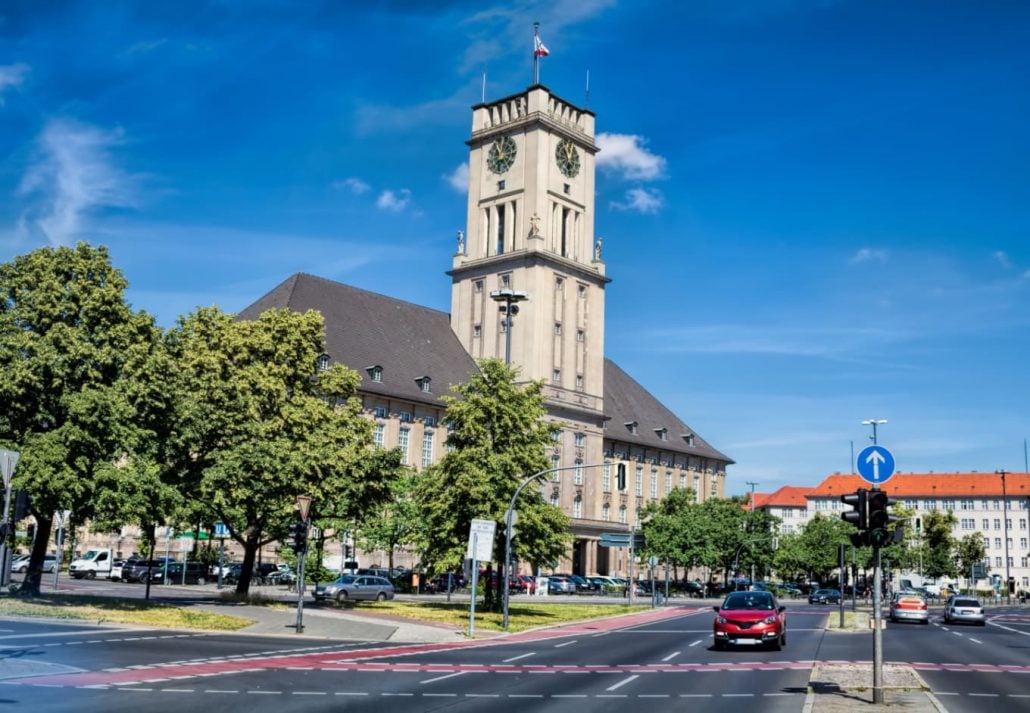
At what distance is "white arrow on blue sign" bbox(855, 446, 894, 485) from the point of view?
1756 cm

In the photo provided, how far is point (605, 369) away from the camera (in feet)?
384

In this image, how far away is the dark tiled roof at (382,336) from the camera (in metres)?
83.0

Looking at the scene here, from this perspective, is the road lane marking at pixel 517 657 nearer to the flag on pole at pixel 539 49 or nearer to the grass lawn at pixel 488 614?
the grass lawn at pixel 488 614

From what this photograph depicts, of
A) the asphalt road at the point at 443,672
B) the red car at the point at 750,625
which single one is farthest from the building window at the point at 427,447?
the red car at the point at 750,625

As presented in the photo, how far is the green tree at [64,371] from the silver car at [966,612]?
39797mm

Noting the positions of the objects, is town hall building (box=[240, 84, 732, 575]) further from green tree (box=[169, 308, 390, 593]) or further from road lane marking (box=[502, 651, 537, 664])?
road lane marking (box=[502, 651, 537, 664])

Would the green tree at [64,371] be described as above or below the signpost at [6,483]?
above

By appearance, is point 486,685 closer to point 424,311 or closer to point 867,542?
point 867,542

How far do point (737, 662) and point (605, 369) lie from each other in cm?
9188

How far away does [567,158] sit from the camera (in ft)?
324

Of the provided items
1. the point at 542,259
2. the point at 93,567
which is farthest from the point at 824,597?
the point at 93,567

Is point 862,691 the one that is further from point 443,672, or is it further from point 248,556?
point 248,556

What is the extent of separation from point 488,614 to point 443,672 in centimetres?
2178

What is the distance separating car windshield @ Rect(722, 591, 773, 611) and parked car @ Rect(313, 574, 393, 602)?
26.2m
